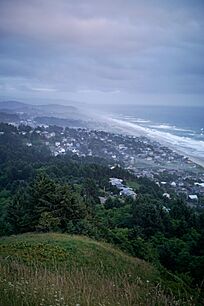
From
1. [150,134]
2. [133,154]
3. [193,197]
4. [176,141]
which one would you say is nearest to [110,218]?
[193,197]

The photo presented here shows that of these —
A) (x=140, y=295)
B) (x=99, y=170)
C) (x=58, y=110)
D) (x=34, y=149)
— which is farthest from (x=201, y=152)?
(x=58, y=110)

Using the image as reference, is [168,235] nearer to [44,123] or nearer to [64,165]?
[64,165]

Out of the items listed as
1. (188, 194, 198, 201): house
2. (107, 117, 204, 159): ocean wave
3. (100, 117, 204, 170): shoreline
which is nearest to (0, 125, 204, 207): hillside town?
(188, 194, 198, 201): house

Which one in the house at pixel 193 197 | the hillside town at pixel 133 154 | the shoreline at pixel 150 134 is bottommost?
the house at pixel 193 197

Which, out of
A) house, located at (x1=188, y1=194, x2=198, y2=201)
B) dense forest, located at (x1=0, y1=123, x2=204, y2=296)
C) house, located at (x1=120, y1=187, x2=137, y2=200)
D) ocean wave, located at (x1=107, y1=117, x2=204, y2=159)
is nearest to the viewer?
dense forest, located at (x1=0, y1=123, x2=204, y2=296)

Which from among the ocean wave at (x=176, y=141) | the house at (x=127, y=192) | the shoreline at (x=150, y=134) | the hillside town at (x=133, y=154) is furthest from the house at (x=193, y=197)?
the ocean wave at (x=176, y=141)

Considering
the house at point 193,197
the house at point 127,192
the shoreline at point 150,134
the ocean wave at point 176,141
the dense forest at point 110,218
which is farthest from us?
the ocean wave at point 176,141

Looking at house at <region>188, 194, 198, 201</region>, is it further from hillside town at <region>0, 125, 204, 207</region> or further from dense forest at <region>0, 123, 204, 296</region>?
dense forest at <region>0, 123, 204, 296</region>

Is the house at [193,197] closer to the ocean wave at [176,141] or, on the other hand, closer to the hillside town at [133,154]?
the hillside town at [133,154]

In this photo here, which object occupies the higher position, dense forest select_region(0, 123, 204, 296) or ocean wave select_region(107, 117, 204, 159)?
ocean wave select_region(107, 117, 204, 159)
